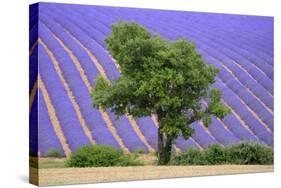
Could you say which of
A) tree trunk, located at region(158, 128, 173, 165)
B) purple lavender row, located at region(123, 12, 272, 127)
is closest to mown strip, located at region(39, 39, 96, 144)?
tree trunk, located at region(158, 128, 173, 165)

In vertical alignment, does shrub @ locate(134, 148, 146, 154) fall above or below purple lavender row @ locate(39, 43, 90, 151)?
below

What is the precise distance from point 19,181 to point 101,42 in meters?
3.16

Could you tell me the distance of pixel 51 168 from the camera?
13.1 m

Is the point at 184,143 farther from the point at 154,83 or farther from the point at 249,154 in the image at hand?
the point at 249,154

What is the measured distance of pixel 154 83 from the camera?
1382 centimetres

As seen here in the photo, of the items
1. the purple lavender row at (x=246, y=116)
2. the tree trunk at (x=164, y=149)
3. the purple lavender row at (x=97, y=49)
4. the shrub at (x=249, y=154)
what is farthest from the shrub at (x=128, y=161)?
the purple lavender row at (x=246, y=116)

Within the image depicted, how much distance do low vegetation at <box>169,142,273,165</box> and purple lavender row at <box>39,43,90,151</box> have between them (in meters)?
2.13

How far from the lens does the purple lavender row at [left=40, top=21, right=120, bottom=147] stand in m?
13.6

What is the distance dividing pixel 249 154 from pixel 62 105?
443 centimetres

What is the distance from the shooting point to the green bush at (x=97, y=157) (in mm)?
13406

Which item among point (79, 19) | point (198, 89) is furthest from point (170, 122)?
point (79, 19)

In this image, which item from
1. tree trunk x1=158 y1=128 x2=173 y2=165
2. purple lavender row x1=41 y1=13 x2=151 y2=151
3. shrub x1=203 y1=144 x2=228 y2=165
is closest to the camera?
purple lavender row x1=41 y1=13 x2=151 y2=151

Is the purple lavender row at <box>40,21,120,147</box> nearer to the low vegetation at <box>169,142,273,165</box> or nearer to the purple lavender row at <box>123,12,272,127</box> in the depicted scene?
the low vegetation at <box>169,142,273,165</box>

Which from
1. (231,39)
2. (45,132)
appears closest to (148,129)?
(45,132)
